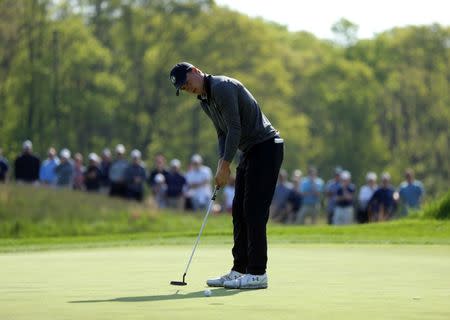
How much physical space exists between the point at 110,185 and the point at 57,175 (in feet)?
5.04

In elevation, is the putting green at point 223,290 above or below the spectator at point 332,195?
below

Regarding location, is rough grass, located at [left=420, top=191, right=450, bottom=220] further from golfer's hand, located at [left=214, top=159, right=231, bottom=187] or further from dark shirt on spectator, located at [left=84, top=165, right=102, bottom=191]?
golfer's hand, located at [left=214, top=159, right=231, bottom=187]

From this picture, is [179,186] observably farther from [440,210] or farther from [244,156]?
[244,156]

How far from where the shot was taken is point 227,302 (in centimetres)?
878

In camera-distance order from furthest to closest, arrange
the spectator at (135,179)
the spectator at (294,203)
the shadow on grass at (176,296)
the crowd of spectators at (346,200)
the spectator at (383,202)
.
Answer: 1. the spectator at (294,203)
2. the spectator at (135,179)
3. the crowd of spectators at (346,200)
4. the spectator at (383,202)
5. the shadow on grass at (176,296)

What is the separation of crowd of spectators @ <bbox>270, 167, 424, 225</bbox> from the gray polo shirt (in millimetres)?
17856

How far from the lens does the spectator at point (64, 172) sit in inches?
1199

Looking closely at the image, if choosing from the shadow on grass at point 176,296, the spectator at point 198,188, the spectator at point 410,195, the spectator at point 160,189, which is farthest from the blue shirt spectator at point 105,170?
the shadow on grass at point 176,296

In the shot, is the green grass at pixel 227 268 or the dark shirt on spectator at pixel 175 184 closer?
the green grass at pixel 227 268

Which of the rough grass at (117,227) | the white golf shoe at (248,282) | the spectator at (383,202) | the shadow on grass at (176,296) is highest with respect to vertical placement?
the spectator at (383,202)

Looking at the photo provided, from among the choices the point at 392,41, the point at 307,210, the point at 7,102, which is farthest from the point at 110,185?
the point at 392,41

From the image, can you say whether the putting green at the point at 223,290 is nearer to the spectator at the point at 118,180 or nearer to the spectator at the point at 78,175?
the spectator at the point at 118,180

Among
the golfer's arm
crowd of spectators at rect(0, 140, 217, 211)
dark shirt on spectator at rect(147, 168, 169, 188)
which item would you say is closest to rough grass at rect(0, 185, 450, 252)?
crowd of spectators at rect(0, 140, 217, 211)

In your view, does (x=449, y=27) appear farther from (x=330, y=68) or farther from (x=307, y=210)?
(x=307, y=210)
